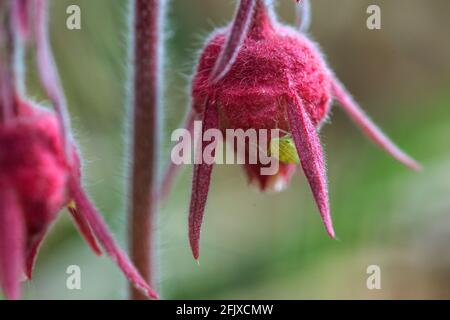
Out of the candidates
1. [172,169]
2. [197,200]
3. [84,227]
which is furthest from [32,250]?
[172,169]

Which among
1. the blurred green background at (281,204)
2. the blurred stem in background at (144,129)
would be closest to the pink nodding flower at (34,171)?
the blurred stem in background at (144,129)

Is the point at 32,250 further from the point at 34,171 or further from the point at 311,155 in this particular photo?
the point at 311,155

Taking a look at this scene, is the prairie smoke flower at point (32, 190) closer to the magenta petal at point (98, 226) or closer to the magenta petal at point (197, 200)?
the magenta petal at point (98, 226)

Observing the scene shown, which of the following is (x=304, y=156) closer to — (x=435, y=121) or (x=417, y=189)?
(x=417, y=189)

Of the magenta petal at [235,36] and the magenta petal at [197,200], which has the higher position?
the magenta petal at [235,36]

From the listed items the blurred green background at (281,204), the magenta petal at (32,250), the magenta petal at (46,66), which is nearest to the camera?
the magenta petal at (46,66)

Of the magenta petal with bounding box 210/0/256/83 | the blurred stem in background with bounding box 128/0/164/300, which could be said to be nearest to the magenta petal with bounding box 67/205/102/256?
the magenta petal with bounding box 210/0/256/83
